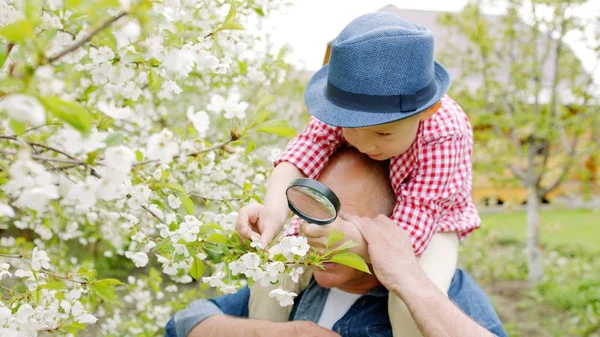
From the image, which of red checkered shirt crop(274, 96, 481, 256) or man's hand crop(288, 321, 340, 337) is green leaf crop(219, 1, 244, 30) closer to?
red checkered shirt crop(274, 96, 481, 256)

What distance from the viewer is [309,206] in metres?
1.92

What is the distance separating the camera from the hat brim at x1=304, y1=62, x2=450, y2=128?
197cm

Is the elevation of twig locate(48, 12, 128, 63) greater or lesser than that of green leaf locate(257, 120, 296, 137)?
greater

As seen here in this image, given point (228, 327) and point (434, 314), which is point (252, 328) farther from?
point (434, 314)

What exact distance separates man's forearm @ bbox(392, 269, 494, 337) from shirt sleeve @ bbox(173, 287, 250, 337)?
3.07ft

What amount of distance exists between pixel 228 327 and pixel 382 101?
1.12 meters

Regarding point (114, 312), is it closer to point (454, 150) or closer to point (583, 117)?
point (454, 150)

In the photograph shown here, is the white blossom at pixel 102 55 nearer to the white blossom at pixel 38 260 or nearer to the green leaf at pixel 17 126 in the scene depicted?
the white blossom at pixel 38 260

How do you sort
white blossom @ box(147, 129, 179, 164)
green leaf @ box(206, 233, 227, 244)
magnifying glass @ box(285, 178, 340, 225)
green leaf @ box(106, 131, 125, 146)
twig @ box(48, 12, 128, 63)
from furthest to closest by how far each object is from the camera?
1. magnifying glass @ box(285, 178, 340, 225)
2. green leaf @ box(206, 233, 227, 244)
3. white blossom @ box(147, 129, 179, 164)
4. green leaf @ box(106, 131, 125, 146)
5. twig @ box(48, 12, 128, 63)

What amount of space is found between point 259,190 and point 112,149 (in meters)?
1.24

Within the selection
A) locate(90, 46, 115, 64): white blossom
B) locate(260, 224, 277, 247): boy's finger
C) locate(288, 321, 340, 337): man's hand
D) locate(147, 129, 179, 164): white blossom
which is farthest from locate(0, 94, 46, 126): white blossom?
locate(288, 321, 340, 337): man's hand

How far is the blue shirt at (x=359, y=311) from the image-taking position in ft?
8.11

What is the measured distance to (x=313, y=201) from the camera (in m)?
1.90

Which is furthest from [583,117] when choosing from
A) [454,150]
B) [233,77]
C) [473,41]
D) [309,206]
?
[309,206]
